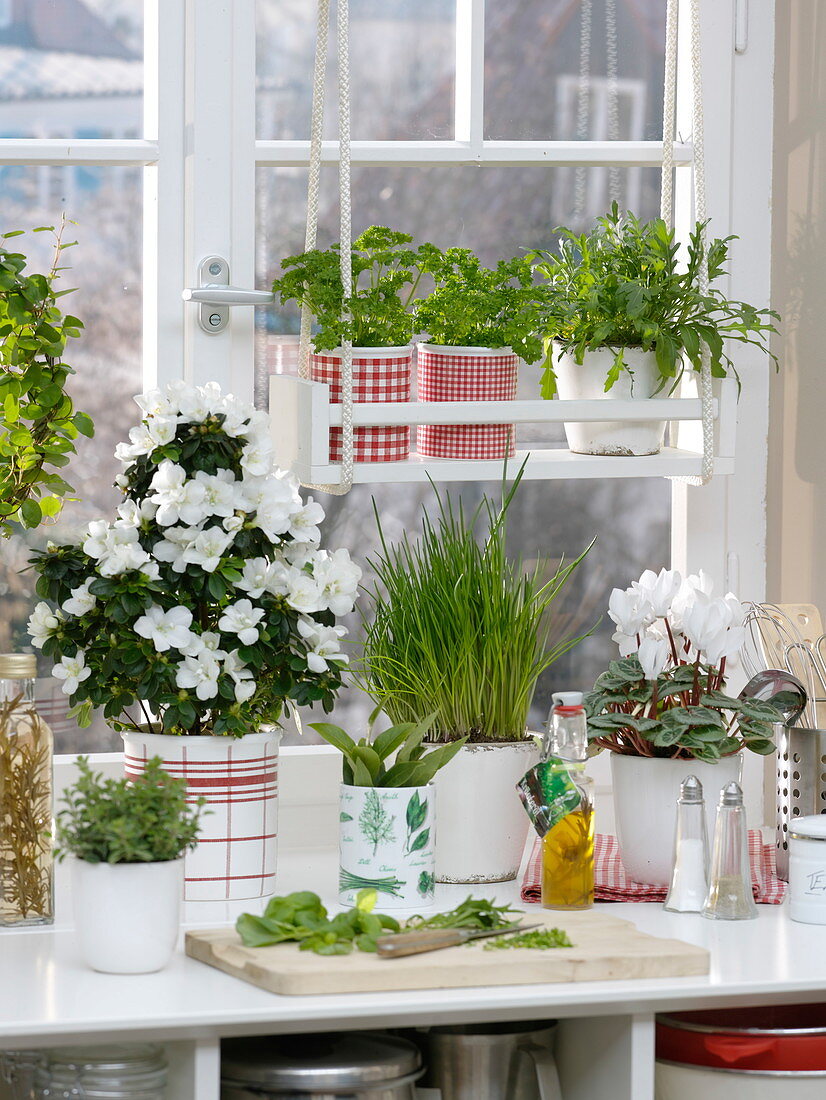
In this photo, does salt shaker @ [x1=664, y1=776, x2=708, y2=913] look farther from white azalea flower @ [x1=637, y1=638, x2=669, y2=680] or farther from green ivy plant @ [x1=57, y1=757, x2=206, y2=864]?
green ivy plant @ [x1=57, y1=757, x2=206, y2=864]

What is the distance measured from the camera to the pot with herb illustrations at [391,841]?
5.28 ft

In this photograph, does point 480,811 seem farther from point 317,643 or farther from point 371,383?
point 371,383

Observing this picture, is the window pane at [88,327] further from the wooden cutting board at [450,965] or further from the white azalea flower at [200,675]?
the wooden cutting board at [450,965]

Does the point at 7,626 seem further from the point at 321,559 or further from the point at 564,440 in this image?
the point at 564,440

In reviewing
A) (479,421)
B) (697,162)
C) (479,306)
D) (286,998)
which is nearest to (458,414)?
(479,421)

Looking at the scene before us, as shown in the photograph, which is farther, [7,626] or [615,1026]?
[7,626]

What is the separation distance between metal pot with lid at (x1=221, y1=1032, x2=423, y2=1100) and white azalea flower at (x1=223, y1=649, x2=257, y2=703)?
1.12ft

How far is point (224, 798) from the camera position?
163cm

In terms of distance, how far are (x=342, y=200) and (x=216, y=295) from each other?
0.65 feet

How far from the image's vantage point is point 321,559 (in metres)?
1.68

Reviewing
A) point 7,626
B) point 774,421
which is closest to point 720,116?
point 774,421

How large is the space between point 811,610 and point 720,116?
0.67 metres

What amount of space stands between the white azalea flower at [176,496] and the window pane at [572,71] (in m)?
0.75

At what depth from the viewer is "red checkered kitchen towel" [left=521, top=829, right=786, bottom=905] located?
1704 mm
